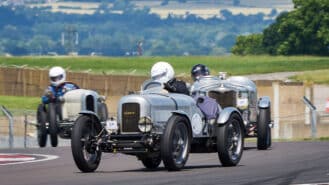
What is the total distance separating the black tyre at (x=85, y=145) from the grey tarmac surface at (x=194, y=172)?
170 millimetres

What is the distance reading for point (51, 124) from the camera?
32438 millimetres

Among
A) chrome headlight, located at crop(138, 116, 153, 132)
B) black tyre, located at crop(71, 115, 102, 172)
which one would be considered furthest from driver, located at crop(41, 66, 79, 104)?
chrome headlight, located at crop(138, 116, 153, 132)

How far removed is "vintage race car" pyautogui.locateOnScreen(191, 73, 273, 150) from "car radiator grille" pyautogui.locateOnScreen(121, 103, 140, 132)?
6667mm

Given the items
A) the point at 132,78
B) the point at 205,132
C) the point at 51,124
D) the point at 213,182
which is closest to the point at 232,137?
the point at 205,132

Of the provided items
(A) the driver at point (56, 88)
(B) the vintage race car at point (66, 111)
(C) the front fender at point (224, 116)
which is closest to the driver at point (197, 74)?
(B) the vintage race car at point (66, 111)

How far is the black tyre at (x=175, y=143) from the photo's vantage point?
20.4 meters

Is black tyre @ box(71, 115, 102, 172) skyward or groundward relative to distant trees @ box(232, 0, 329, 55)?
groundward

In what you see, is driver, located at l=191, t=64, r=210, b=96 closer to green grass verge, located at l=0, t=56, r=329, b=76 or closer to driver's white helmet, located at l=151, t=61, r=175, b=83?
driver's white helmet, located at l=151, t=61, r=175, b=83

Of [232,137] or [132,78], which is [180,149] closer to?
[232,137]

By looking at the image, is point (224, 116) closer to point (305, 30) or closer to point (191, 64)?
point (191, 64)

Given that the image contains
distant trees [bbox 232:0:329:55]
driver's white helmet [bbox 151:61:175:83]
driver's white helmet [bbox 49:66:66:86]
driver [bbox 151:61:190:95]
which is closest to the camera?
driver [bbox 151:61:190:95]

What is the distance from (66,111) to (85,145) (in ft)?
37.7

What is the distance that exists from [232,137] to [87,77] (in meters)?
48.9

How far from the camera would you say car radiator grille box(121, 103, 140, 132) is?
20.8 meters
